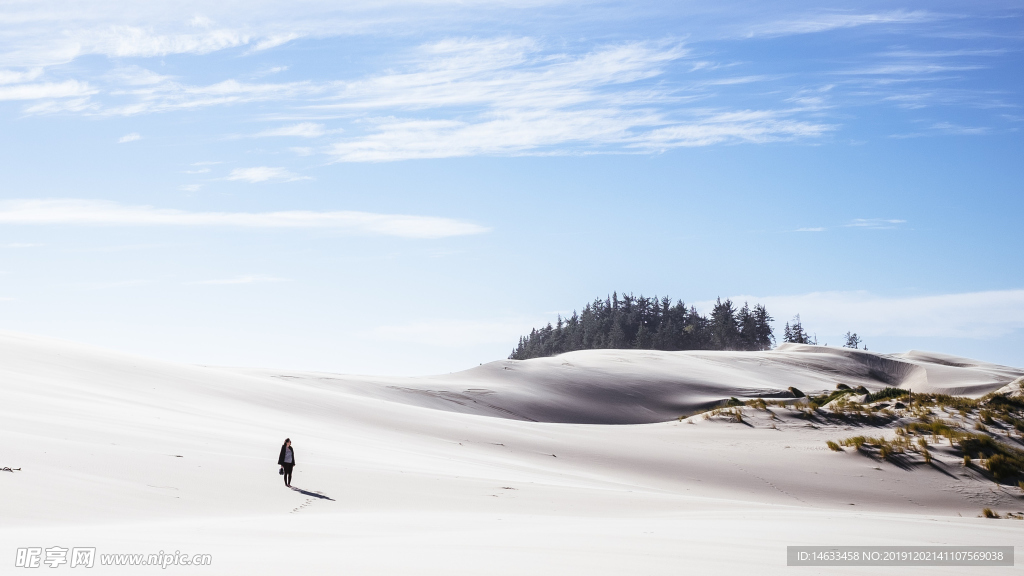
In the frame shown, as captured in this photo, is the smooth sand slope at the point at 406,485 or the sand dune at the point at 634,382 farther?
the sand dune at the point at 634,382

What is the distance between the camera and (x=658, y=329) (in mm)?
63844

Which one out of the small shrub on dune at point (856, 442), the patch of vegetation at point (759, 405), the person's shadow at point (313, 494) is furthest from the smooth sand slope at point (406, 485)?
the patch of vegetation at point (759, 405)

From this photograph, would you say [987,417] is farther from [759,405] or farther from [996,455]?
[759,405]

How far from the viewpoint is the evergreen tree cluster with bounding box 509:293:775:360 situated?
2450 inches

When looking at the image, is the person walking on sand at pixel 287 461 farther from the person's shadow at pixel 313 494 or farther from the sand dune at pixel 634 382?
the sand dune at pixel 634 382

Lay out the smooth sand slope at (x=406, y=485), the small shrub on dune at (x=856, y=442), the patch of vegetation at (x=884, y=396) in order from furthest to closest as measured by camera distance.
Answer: the patch of vegetation at (x=884, y=396), the small shrub on dune at (x=856, y=442), the smooth sand slope at (x=406, y=485)

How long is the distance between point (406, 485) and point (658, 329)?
56.2 metres

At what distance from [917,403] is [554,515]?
14.7 meters

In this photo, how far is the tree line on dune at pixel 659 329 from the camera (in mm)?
62219

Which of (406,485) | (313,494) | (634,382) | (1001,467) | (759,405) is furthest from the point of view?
(634,382)

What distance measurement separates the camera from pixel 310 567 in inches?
181

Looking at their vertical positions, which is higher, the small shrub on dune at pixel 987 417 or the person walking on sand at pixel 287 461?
Result: the small shrub on dune at pixel 987 417

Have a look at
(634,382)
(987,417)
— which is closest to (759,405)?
(987,417)

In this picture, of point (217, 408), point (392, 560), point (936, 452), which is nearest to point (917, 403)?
point (936, 452)
